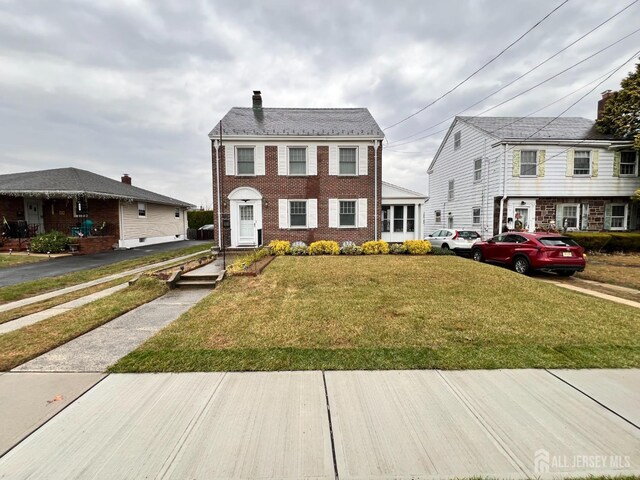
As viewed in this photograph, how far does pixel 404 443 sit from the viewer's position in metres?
2.27

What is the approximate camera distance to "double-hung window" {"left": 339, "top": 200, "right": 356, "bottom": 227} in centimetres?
1507

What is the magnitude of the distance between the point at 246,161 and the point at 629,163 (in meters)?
20.6

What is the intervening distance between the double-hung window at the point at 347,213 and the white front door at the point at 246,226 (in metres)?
4.51

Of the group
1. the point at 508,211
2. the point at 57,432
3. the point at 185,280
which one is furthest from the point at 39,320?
the point at 508,211

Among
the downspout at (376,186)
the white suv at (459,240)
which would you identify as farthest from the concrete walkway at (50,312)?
the white suv at (459,240)

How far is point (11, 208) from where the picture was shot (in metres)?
16.7

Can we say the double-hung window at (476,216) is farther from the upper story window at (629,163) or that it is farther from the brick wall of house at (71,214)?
the brick wall of house at (71,214)

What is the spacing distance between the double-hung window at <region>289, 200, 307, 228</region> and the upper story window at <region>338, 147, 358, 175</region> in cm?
261

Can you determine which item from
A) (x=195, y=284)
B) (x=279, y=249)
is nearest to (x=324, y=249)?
(x=279, y=249)

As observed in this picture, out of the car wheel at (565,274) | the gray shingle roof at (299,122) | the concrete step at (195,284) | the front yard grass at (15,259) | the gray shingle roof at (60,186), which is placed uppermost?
the gray shingle roof at (299,122)

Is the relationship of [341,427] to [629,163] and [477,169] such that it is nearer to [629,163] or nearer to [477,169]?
[477,169]

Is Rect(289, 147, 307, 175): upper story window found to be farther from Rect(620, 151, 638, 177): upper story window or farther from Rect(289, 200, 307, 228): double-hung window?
Rect(620, 151, 638, 177): upper story window

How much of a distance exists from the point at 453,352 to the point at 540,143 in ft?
55.5

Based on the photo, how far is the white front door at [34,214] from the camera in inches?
676
